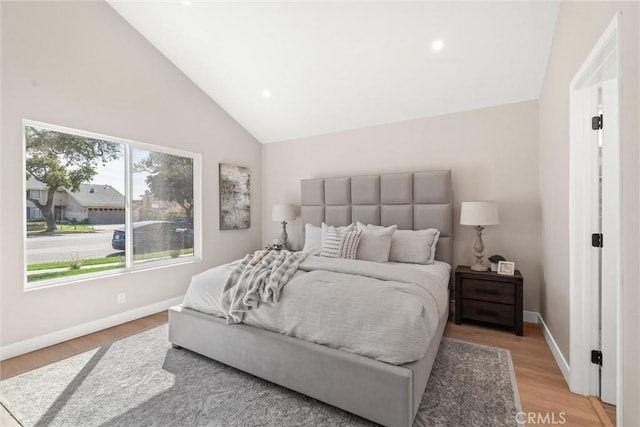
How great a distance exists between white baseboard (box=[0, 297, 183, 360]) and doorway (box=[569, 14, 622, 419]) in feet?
12.9

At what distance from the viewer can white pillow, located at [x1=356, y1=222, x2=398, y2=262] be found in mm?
3012

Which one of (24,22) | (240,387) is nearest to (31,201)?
(24,22)

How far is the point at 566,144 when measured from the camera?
2.02 meters

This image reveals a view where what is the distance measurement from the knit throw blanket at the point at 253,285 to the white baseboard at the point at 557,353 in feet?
6.68

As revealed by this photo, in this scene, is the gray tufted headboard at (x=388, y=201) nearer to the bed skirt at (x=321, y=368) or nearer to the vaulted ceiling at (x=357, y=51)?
the vaulted ceiling at (x=357, y=51)

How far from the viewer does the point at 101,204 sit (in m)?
3.01

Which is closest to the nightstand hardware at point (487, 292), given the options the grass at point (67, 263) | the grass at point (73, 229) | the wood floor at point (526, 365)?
the wood floor at point (526, 365)

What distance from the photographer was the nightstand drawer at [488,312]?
274 cm

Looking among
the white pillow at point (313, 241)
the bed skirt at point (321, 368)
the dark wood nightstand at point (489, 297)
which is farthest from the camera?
the white pillow at point (313, 241)

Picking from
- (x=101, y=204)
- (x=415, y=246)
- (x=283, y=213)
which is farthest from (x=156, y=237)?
(x=415, y=246)

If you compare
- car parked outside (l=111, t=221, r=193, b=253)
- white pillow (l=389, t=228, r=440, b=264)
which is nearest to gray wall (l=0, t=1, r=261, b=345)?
car parked outside (l=111, t=221, r=193, b=253)

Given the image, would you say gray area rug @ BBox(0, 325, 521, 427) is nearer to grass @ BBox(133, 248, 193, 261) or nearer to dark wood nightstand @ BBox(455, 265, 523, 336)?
dark wood nightstand @ BBox(455, 265, 523, 336)

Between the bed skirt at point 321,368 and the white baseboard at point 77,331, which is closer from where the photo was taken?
the bed skirt at point 321,368

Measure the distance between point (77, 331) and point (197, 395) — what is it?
5.80ft
